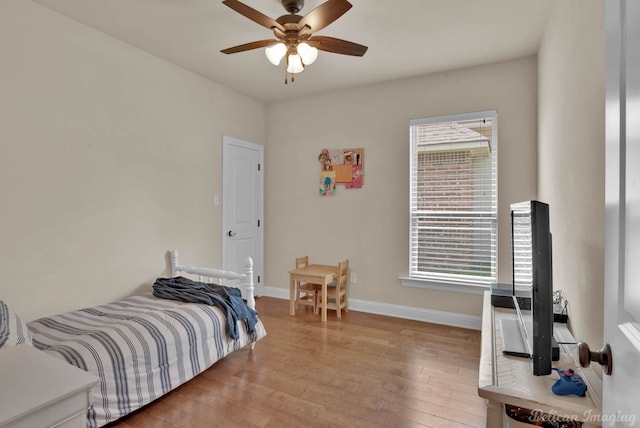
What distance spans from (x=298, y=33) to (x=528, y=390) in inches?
90.9

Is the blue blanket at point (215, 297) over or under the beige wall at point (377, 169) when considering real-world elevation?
under

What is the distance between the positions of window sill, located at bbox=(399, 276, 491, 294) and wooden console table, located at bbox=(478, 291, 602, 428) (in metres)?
1.90

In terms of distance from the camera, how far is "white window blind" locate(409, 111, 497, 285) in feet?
11.0

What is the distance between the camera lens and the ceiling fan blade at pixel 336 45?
7.61ft

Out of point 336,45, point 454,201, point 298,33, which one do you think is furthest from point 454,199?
point 298,33

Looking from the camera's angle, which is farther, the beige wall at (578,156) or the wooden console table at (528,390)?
the beige wall at (578,156)

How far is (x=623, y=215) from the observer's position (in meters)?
0.68

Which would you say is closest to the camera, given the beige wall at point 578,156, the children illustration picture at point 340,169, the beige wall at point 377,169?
the beige wall at point 578,156

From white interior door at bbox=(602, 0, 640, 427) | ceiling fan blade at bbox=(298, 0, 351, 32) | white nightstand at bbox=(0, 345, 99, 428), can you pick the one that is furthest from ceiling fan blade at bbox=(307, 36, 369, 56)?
white nightstand at bbox=(0, 345, 99, 428)

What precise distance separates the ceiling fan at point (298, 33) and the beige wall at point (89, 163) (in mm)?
1200

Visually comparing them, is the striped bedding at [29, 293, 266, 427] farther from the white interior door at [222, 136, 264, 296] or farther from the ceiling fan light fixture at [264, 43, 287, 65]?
the ceiling fan light fixture at [264, 43, 287, 65]

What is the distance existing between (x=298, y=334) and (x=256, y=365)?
69 centimetres

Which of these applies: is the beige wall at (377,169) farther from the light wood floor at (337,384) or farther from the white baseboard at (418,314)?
the light wood floor at (337,384)

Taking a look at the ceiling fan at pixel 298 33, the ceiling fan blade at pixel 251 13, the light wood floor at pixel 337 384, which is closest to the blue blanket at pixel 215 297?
the light wood floor at pixel 337 384
